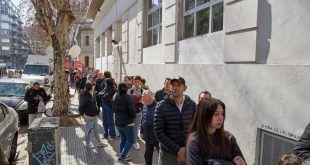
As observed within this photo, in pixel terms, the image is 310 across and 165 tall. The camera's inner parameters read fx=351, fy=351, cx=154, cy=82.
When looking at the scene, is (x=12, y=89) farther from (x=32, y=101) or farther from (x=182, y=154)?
(x=182, y=154)

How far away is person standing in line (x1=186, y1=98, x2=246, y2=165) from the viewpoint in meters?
2.71

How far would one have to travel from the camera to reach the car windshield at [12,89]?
492 inches

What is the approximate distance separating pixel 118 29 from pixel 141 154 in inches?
536

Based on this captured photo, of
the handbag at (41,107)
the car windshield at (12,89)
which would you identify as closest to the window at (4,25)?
the car windshield at (12,89)

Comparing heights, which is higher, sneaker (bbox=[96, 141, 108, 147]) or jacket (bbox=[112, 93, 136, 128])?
jacket (bbox=[112, 93, 136, 128])

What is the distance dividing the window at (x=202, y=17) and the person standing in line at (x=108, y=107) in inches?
97.1

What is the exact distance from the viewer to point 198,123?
2.81 m

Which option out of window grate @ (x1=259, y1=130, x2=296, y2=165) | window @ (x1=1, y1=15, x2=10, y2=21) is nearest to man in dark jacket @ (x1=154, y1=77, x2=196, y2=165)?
window grate @ (x1=259, y1=130, x2=296, y2=165)

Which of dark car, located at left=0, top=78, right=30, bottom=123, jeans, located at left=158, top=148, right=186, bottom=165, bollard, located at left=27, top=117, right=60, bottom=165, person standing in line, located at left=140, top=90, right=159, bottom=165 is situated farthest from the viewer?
dark car, located at left=0, top=78, right=30, bottom=123

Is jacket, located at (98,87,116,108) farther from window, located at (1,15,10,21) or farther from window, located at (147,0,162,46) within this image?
window, located at (1,15,10,21)

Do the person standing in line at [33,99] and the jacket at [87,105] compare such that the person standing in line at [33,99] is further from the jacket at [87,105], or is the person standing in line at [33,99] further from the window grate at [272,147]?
the window grate at [272,147]

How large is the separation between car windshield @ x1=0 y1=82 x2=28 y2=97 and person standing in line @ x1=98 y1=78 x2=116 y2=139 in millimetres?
5030

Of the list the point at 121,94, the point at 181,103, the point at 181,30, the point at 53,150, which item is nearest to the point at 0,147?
the point at 53,150

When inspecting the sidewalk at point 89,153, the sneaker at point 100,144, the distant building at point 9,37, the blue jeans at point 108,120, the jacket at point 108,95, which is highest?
the distant building at point 9,37
